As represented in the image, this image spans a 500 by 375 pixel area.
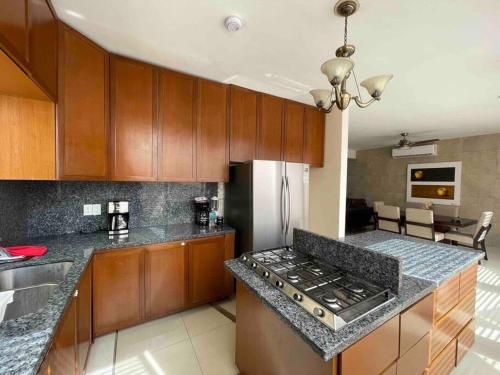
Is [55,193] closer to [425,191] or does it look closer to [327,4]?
[327,4]

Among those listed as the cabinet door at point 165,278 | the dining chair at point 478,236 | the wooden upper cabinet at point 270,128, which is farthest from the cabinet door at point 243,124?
the dining chair at point 478,236

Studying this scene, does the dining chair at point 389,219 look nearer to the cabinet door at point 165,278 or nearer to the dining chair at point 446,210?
the dining chair at point 446,210

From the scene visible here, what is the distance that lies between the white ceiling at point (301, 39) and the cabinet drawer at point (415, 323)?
5.75 ft

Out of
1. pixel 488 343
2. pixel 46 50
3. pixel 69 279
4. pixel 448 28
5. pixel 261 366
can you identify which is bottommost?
pixel 488 343

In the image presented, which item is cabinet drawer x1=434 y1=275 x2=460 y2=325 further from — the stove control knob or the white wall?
the white wall

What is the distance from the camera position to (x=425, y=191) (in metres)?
5.71

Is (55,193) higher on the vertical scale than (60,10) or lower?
lower

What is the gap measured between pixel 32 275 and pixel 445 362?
2.77 metres

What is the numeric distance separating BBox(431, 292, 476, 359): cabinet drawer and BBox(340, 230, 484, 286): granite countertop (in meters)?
0.32

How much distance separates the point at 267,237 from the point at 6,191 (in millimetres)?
2184

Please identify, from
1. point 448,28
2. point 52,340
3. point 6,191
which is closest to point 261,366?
point 52,340

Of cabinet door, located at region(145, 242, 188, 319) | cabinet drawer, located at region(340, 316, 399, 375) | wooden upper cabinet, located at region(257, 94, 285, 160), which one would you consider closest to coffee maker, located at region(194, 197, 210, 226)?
cabinet door, located at region(145, 242, 188, 319)

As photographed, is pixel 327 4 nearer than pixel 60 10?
Yes

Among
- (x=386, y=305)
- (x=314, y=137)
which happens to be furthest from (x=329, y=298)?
(x=314, y=137)
